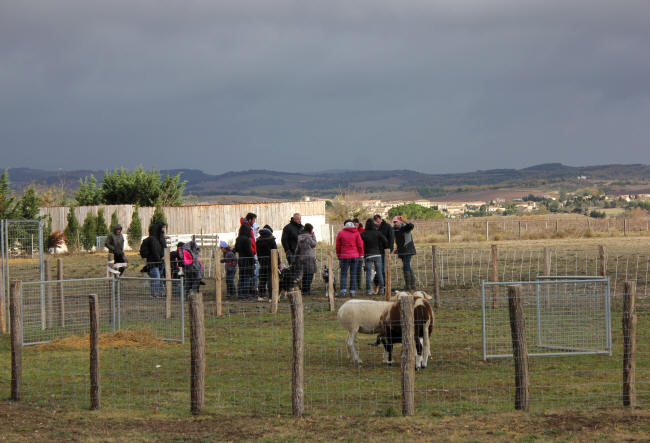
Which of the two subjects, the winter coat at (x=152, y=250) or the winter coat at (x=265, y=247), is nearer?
the winter coat at (x=265, y=247)

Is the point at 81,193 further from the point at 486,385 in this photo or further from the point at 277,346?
the point at 486,385

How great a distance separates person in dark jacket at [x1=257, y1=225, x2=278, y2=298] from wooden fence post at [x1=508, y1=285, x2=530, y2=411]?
11314 mm

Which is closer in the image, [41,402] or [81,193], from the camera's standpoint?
[41,402]

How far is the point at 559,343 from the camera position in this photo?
496 inches

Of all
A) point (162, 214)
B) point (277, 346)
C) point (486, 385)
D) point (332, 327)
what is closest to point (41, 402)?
point (277, 346)

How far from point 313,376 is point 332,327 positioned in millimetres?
4681

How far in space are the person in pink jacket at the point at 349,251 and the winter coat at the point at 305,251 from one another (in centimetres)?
67

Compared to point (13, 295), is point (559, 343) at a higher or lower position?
lower

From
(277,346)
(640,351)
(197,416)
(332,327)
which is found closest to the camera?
(197,416)

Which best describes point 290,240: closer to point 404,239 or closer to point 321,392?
point 404,239

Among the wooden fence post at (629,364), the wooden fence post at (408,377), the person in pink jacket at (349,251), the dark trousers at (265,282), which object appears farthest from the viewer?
the person in pink jacket at (349,251)

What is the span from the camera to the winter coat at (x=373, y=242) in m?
20.6

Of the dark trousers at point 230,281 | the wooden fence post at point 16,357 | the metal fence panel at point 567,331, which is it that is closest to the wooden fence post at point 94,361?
the wooden fence post at point 16,357

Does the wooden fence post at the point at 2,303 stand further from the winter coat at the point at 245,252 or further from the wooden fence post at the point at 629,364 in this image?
the wooden fence post at the point at 629,364
